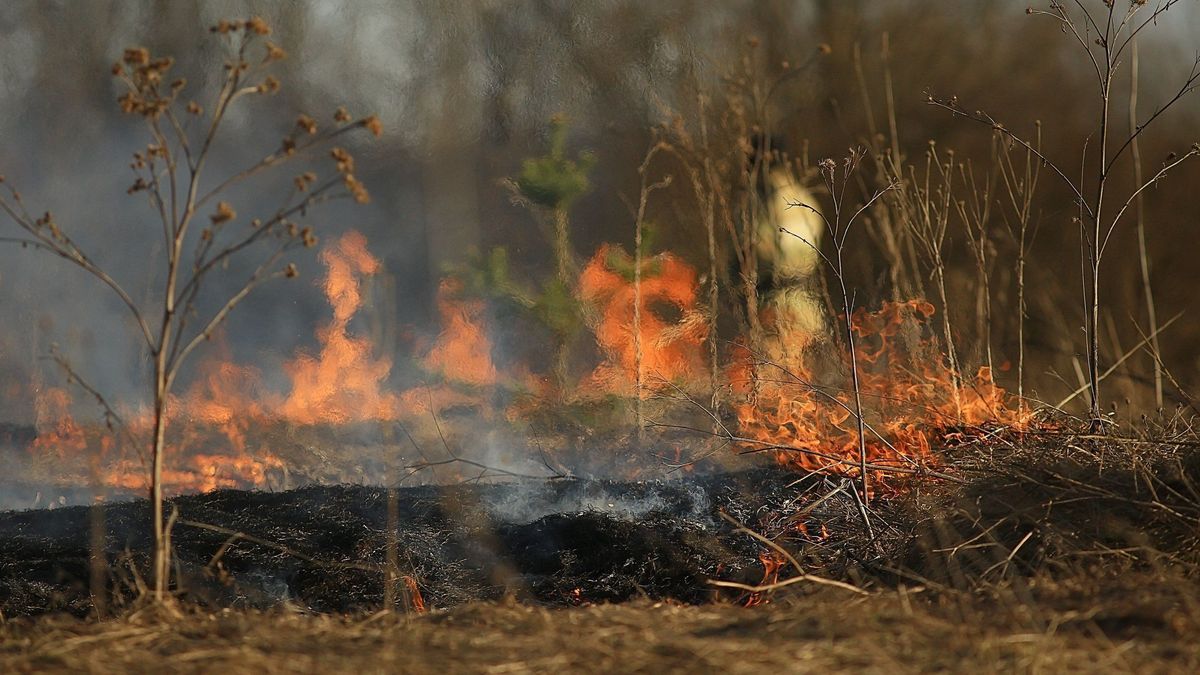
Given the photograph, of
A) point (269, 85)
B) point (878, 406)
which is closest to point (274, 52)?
point (269, 85)

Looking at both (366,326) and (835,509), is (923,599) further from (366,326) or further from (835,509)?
(366,326)

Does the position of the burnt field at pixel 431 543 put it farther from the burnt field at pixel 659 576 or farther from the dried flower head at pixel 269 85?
the dried flower head at pixel 269 85

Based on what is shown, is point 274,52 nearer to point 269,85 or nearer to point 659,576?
point 269,85

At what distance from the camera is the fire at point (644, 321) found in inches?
298

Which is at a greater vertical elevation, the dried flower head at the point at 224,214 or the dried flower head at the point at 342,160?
the dried flower head at the point at 342,160

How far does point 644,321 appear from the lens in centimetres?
764

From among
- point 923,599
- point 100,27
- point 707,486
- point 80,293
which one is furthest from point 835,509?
point 100,27

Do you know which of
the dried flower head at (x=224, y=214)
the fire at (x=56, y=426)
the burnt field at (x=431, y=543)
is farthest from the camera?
the fire at (x=56, y=426)

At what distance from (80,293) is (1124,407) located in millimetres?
7116

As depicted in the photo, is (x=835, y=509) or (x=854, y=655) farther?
(x=835, y=509)

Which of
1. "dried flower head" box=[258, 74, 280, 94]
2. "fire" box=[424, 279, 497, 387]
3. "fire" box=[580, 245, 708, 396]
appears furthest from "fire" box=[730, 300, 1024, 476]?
"dried flower head" box=[258, 74, 280, 94]

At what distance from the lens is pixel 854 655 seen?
1981mm

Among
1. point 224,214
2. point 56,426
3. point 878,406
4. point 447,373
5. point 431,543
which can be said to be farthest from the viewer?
point 447,373

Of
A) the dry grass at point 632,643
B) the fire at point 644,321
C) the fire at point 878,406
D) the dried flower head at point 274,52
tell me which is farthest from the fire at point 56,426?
the dried flower head at point 274,52
